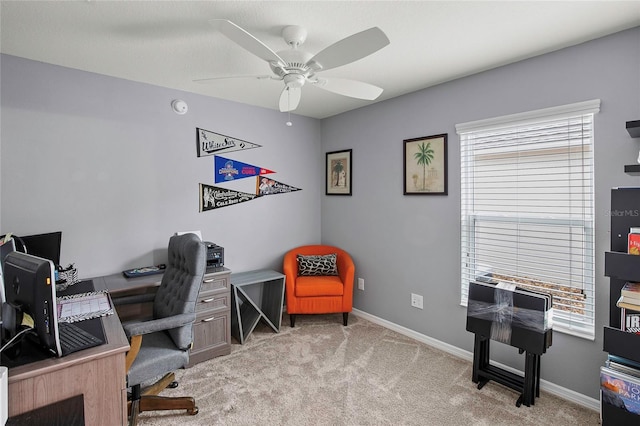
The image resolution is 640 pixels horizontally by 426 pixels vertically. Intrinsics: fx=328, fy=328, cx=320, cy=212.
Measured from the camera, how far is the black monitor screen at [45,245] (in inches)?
92.7

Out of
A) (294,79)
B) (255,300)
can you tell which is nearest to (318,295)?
(255,300)

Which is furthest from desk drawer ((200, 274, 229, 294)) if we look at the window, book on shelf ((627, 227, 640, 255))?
book on shelf ((627, 227, 640, 255))

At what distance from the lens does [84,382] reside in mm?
1412

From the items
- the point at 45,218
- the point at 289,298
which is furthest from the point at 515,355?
the point at 45,218

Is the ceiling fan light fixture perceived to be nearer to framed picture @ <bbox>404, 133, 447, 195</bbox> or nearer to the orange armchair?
framed picture @ <bbox>404, 133, 447, 195</bbox>

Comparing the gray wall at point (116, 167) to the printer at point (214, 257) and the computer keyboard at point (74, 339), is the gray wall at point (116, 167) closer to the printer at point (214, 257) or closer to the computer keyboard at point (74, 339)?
the printer at point (214, 257)

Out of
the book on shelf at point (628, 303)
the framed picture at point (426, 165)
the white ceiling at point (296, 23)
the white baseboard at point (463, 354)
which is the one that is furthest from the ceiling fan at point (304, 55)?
the white baseboard at point (463, 354)

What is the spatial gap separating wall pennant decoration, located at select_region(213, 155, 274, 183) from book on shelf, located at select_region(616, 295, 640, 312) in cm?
320

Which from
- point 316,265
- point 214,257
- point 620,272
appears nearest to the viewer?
point 620,272

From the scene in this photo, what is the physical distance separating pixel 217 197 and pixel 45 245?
1467 mm

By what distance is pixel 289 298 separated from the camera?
347 cm

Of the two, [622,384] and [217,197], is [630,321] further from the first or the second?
[217,197]

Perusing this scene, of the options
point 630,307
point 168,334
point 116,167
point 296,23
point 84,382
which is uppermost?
point 296,23

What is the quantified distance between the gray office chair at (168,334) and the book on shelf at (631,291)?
7.83 feet
